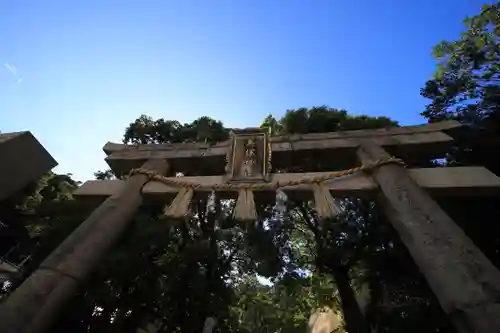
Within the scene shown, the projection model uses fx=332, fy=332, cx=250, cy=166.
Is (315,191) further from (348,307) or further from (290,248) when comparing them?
(290,248)

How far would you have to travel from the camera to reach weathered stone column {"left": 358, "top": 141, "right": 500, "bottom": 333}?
99.2 inches

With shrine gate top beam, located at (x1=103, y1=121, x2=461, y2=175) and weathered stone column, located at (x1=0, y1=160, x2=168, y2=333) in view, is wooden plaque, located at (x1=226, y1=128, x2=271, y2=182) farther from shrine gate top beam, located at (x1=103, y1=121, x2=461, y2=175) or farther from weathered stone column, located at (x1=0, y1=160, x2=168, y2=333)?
weathered stone column, located at (x1=0, y1=160, x2=168, y2=333)

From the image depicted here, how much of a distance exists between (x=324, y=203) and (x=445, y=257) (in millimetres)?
1353

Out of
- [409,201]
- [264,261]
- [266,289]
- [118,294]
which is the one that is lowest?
[409,201]

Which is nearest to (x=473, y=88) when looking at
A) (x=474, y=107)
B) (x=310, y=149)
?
(x=474, y=107)

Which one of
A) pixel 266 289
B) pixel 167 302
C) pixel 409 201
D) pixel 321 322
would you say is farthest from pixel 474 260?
pixel 266 289

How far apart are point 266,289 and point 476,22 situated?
74.1 feet

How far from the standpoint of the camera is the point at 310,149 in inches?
195

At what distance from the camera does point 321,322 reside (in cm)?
1650

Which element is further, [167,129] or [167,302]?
[167,129]

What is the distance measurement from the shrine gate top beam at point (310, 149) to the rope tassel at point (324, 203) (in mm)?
973

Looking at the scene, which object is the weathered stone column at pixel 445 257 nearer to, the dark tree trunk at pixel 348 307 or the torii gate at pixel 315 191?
the torii gate at pixel 315 191

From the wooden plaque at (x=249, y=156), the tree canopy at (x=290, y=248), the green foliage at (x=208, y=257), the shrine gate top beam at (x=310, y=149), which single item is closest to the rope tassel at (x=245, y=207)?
the wooden plaque at (x=249, y=156)

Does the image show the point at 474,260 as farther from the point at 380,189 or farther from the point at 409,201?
the point at 380,189
